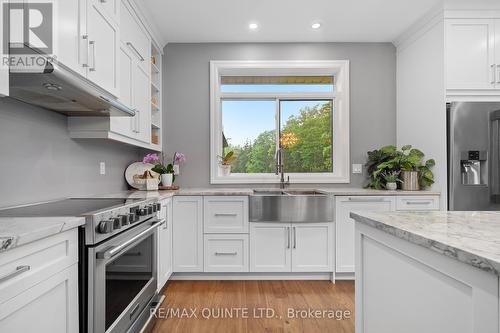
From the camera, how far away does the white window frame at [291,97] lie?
11.0ft

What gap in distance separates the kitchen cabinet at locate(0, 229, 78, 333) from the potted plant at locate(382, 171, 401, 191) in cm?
293

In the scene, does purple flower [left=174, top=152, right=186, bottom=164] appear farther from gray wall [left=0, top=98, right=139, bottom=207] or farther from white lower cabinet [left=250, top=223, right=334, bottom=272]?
white lower cabinet [left=250, top=223, right=334, bottom=272]

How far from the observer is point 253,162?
3537 mm

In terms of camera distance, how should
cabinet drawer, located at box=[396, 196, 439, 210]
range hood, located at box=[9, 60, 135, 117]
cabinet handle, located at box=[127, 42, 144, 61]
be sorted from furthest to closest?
cabinet drawer, located at box=[396, 196, 439, 210] < cabinet handle, located at box=[127, 42, 144, 61] < range hood, located at box=[9, 60, 135, 117]

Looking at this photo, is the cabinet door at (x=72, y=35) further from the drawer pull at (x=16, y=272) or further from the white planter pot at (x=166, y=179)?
the white planter pot at (x=166, y=179)

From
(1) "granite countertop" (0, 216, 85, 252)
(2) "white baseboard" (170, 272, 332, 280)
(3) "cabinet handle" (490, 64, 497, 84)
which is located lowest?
(2) "white baseboard" (170, 272, 332, 280)

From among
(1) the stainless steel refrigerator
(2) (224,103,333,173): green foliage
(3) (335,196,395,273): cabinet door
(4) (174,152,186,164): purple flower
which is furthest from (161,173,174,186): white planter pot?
(1) the stainless steel refrigerator

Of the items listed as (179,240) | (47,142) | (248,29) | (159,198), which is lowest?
(179,240)

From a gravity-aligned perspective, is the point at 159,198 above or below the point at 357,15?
below

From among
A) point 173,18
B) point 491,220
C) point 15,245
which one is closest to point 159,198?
point 15,245

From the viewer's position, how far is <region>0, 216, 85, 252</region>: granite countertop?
32.3 inches

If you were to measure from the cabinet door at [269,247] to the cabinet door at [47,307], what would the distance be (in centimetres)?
180

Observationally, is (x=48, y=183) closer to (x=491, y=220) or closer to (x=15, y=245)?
(x=15, y=245)

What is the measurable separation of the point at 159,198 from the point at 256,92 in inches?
76.2
